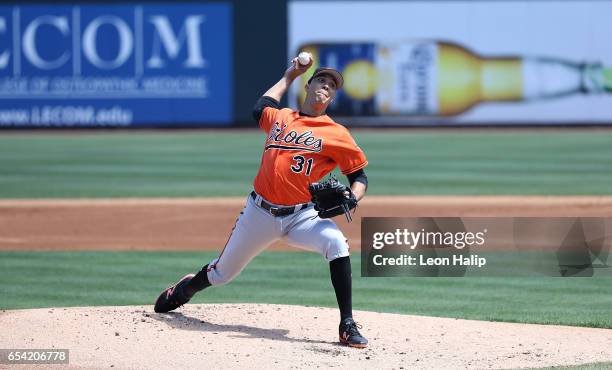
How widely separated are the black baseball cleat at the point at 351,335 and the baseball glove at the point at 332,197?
60 centimetres

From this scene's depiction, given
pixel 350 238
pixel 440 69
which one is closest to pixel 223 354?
pixel 350 238

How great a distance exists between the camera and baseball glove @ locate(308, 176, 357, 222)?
6.48 metres

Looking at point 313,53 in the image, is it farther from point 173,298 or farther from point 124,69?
point 173,298

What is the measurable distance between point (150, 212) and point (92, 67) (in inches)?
507

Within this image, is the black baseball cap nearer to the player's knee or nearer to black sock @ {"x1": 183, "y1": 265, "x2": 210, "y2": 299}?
the player's knee

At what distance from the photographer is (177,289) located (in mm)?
7320

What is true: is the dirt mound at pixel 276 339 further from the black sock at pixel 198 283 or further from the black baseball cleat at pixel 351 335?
the black sock at pixel 198 283

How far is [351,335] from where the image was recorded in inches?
256

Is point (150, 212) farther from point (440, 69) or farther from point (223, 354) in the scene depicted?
point (440, 69)

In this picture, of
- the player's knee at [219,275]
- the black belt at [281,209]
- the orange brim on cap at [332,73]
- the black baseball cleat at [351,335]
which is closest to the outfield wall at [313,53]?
Answer: the player's knee at [219,275]

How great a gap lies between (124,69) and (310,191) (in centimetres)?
2001

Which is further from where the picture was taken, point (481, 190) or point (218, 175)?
point (218, 175)

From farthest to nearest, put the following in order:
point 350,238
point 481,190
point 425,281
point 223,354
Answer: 1. point 481,190
2. point 350,238
3. point 425,281
4. point 223,354

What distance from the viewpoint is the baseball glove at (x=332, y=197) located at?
21.3ft
